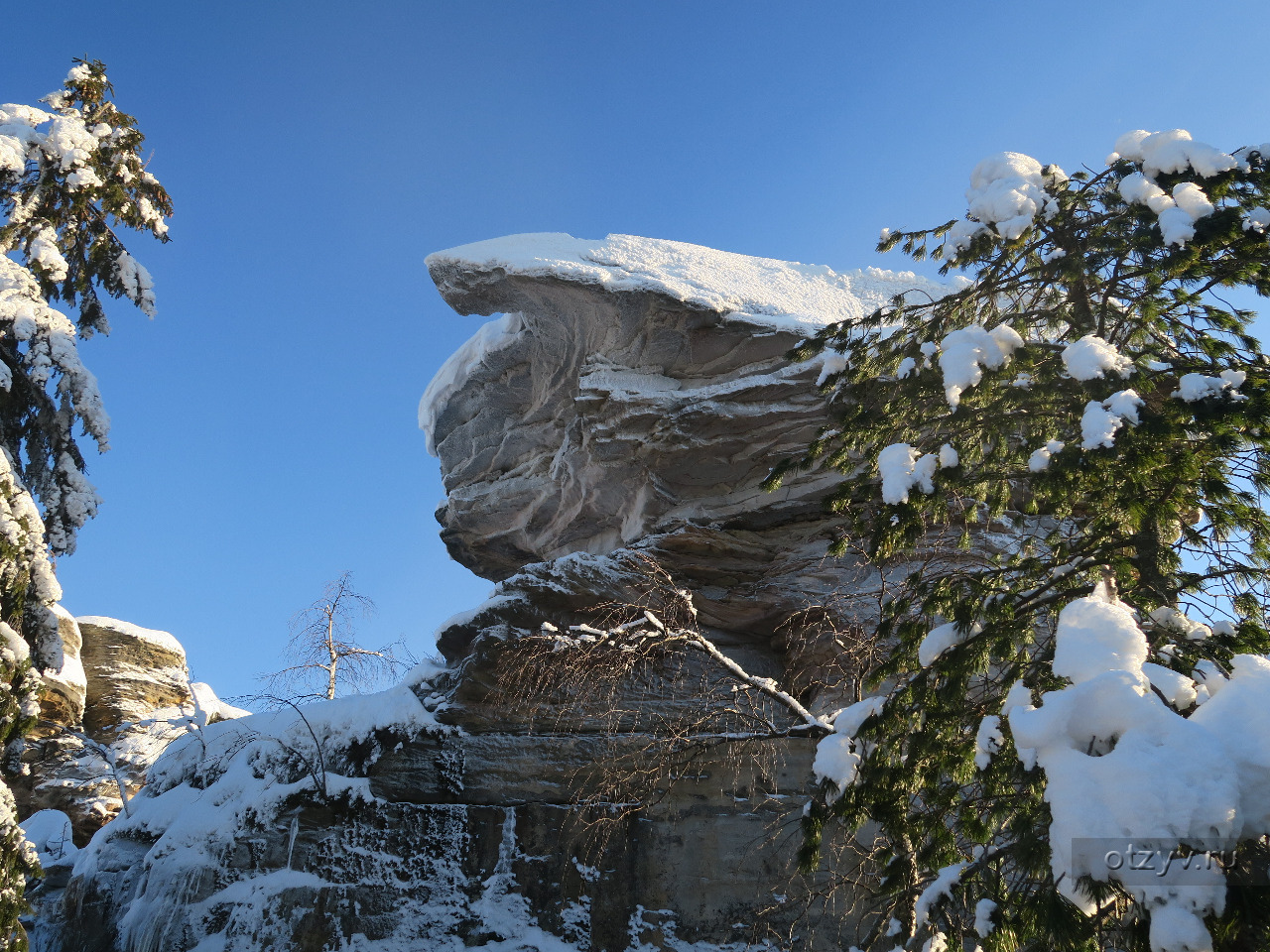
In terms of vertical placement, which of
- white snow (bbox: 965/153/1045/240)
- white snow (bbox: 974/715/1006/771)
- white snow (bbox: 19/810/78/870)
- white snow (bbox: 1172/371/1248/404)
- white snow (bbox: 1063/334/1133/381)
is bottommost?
white snow (bbox: 19/810/78/870)

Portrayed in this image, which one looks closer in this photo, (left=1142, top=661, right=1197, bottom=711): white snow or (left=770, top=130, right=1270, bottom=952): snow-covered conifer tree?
(left=770, top=130, right=1270, bottom=952): snow-covered conifer tree

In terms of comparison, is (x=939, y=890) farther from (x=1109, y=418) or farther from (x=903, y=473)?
(x=1109, y=418)

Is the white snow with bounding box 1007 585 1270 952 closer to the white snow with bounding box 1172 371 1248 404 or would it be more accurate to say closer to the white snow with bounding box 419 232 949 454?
the white snow with bounding box 1172 371 1248 404

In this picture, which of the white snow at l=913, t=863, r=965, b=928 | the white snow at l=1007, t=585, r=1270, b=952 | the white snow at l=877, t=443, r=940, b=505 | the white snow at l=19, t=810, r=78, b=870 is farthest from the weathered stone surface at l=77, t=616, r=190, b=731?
the white snow at l=1007, t=585, r=1270, b=952

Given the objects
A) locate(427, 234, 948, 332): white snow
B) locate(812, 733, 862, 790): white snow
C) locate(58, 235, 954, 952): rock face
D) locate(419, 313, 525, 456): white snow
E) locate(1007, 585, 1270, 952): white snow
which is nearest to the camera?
locate(1007, 585, 1270, 952): white snow

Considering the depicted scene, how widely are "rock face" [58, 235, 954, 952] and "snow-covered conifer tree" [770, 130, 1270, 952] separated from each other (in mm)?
3088

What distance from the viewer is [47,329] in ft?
28.2

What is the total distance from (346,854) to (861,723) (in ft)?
24.6

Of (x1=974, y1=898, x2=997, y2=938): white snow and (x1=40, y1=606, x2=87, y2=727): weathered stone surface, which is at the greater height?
(x1=40, y1=606, x2=87, y2=727): weathered stone surface

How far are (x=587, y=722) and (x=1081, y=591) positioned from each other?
6973 millimetres

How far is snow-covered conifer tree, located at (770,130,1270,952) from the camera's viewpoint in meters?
2.60

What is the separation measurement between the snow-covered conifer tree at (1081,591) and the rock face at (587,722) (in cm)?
309

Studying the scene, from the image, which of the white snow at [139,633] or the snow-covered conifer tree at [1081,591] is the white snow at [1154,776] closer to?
the snow-covered conifer tree at [1081,591]

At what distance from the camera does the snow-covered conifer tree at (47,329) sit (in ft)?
22.5
